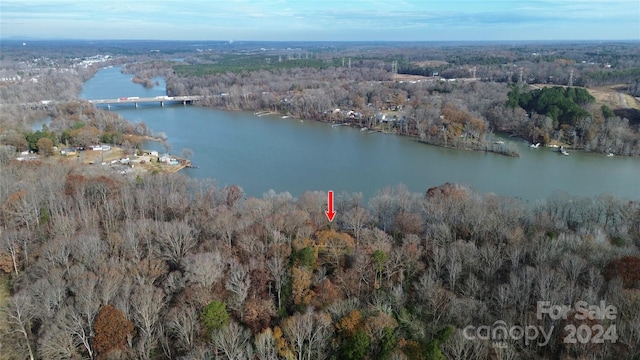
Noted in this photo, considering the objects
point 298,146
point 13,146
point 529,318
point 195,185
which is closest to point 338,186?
point 195,185

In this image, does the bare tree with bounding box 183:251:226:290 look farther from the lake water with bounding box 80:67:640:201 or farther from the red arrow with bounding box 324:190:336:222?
the lake water with bounding box 80:67:640:201

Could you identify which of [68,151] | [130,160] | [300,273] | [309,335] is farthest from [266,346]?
[68,151]

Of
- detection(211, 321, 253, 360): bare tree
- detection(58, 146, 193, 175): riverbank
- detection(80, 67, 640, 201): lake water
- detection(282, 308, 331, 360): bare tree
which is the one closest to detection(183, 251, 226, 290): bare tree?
detection(211, 321, 253, 360): bare tree

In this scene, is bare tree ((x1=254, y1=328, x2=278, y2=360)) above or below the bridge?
below

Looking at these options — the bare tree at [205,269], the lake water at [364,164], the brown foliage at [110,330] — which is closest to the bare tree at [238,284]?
the bare tree at [205,269]

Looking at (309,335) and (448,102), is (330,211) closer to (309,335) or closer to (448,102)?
(309,335)

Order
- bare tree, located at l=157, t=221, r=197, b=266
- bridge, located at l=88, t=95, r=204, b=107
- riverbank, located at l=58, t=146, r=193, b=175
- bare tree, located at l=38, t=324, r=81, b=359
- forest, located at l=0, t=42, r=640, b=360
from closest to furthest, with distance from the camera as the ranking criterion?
forest, located at l=0, t=42, r=640, b=360, bare tree, located at l=38, t=324, r=81, b=359, bare tree, located at l=157, t=221, r=197, b=266, riverbank, located at l=58, t=146, r=193, b=175, bridge, located at l=88, t=95, r=204, b=107

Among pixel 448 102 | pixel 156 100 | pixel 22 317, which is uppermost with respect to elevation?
pixel 448 102

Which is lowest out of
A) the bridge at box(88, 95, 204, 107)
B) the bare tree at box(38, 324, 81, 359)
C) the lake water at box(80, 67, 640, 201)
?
the bare tree at box(38, 324, 81, 359)
